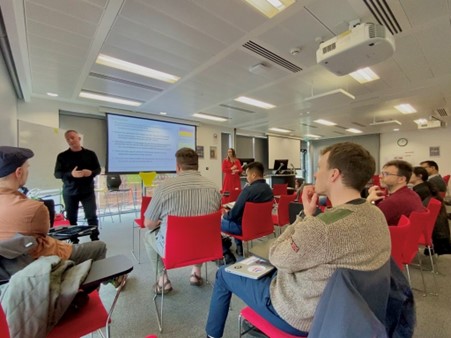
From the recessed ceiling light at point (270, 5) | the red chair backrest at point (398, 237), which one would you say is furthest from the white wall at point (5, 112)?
the red chair backrest at point (398, 237)

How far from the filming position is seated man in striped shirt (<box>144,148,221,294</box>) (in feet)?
6.30

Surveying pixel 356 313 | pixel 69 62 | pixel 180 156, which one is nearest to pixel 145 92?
pixel 69 62

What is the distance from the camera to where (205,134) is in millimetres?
8195

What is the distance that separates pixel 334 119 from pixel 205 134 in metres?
4.32

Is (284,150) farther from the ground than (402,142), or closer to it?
closer to it

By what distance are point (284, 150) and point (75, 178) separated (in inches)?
384

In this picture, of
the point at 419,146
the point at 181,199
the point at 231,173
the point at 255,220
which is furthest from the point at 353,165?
the point at 419,146

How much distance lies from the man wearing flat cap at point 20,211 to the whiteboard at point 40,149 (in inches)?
125

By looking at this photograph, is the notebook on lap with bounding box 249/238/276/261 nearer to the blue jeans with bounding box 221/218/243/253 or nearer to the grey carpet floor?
the grey carpet floor

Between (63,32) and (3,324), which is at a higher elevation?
(63,32)

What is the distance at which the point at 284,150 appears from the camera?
1138cm

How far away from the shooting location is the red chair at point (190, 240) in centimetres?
167

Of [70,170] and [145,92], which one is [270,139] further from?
[70,170]

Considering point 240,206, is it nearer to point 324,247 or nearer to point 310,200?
point 310,200
